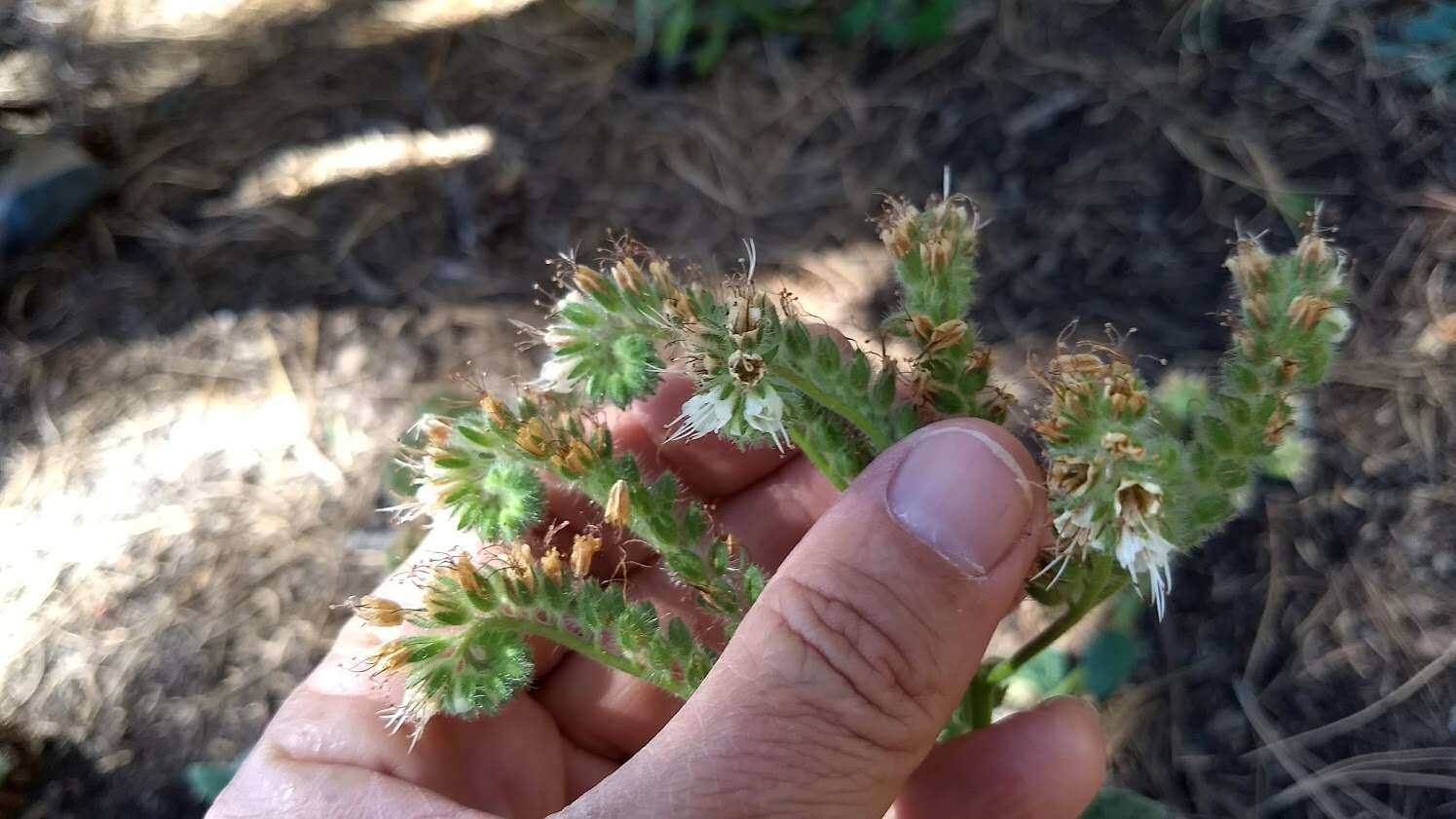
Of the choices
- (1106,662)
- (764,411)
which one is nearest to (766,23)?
(1106,662)

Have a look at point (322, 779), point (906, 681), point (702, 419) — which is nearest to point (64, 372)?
point (322, 779)

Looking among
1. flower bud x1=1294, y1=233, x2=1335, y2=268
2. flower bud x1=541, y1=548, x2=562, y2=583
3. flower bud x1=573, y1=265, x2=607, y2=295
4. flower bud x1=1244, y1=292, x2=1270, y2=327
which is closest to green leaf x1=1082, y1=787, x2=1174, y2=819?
flower bud x1=1244, y1=292, x2=1270, y2=327

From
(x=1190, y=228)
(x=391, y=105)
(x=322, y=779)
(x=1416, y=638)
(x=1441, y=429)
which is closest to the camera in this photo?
(x=322, y=779)

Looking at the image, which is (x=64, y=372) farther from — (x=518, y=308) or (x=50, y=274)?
(x=518, y=308)

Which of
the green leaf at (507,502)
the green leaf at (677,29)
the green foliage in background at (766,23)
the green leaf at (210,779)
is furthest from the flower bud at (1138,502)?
the green leaf at (677,29)

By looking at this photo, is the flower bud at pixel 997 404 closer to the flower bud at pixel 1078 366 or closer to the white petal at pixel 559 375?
the flower bud at pixel 1078 366

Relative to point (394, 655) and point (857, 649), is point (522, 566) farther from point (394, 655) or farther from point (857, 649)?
point (857, 649)
